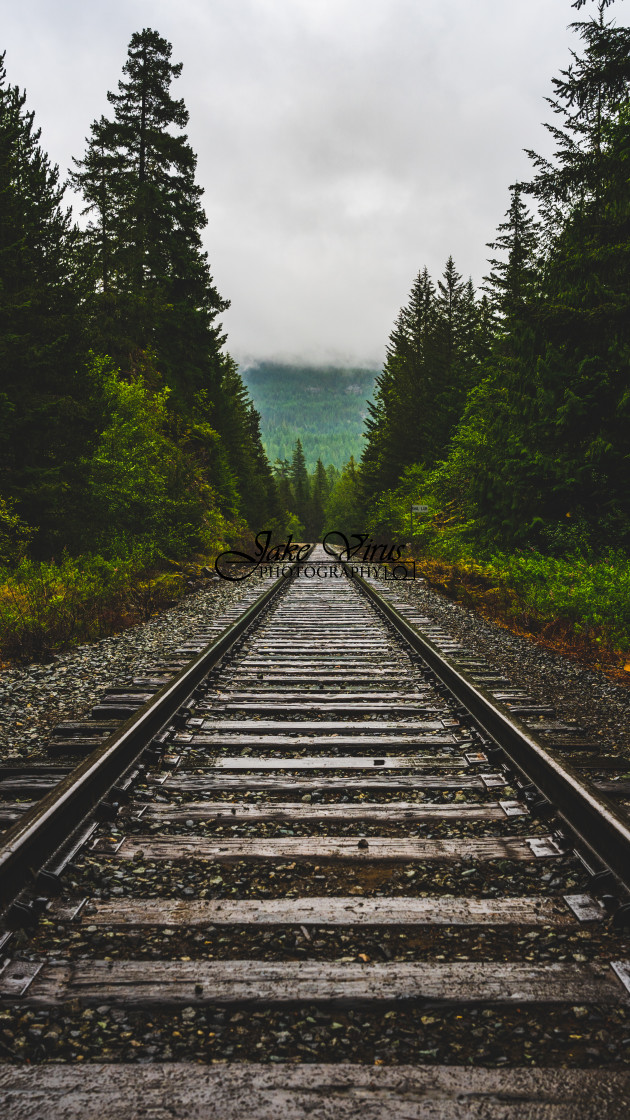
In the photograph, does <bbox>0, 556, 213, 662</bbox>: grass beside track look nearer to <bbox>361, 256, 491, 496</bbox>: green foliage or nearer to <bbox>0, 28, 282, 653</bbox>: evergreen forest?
<bbox>0, 28, 282, 653</bbox>: evergreen forest

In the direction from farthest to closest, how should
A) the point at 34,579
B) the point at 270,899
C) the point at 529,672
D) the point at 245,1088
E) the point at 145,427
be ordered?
the point at 145,427 < the point at 34,579 < the point at 529,672 < the point at 270,899 < the point at 245,1088

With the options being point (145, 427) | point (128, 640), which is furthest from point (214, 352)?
point (128, 640)

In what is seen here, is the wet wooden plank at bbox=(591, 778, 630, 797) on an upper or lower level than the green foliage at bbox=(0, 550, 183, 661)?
lower

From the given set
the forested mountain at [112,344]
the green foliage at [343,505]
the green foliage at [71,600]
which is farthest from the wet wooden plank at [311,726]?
the green foliage at [343,505]

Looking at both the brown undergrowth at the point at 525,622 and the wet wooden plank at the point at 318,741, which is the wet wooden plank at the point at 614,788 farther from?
the brown undergrowth at the point at 525,622

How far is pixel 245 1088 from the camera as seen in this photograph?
1.44m

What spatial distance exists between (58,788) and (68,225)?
13.8m

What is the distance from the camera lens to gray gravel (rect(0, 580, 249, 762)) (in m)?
4.36

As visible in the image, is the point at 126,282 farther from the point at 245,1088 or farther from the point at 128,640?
the point at 245,1088

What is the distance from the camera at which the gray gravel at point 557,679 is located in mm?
4535

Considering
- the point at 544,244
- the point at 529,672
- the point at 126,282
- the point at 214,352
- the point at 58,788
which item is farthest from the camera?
the point at 214,352

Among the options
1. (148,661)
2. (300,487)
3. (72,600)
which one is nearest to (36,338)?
(72,600)

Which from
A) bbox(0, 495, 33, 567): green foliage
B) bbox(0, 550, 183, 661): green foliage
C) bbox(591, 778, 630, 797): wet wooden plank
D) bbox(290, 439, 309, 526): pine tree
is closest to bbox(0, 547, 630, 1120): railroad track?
bbox(591, 778, 630, 797): wet wooden plank

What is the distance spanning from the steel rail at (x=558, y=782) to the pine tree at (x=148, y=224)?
699 inches
